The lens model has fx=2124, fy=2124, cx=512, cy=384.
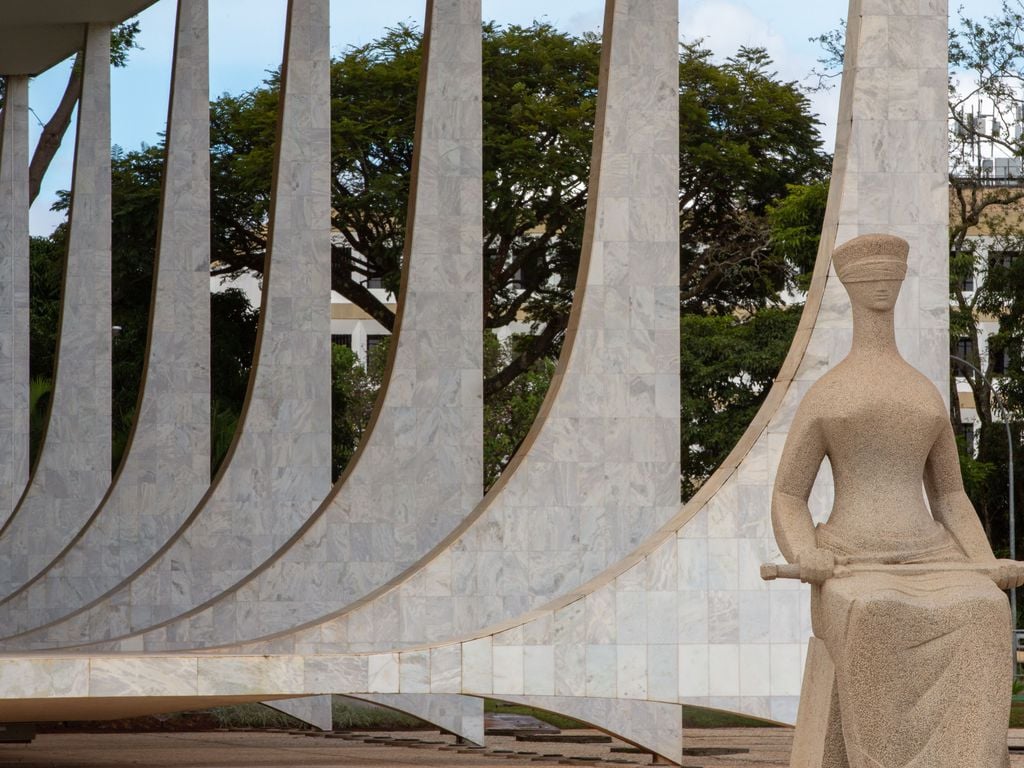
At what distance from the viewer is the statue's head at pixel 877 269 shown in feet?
29.5

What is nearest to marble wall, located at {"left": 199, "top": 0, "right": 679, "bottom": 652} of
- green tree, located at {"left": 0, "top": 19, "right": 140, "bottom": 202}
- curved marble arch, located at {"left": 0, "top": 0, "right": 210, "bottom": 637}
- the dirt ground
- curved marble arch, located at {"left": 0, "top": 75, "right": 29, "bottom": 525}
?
the dirt ground

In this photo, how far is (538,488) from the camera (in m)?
16.9

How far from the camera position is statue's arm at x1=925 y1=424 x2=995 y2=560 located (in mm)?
8969

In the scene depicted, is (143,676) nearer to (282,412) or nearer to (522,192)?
(282,412)

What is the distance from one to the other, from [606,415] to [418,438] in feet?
9.53

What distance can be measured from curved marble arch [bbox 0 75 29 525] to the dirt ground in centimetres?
827

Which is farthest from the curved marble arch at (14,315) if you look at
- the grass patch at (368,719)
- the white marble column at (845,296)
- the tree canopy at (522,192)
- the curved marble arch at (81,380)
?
the white marble column at (845,296)

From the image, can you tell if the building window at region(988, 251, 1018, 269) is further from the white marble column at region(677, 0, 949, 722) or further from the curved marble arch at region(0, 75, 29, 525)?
the white marble column at region(677, 0, 949, 722)

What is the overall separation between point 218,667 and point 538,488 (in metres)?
3.94

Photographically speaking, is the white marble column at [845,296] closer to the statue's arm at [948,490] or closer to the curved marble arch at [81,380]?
the statue's arm at [948,490]

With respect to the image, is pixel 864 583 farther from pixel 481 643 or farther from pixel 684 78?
pixel 684 78

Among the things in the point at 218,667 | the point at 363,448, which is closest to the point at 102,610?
the point at 363,448

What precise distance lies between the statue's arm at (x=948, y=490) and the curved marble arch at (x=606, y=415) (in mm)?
7896

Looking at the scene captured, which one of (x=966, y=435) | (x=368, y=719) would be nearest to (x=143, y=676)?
(x=368, y=719)
